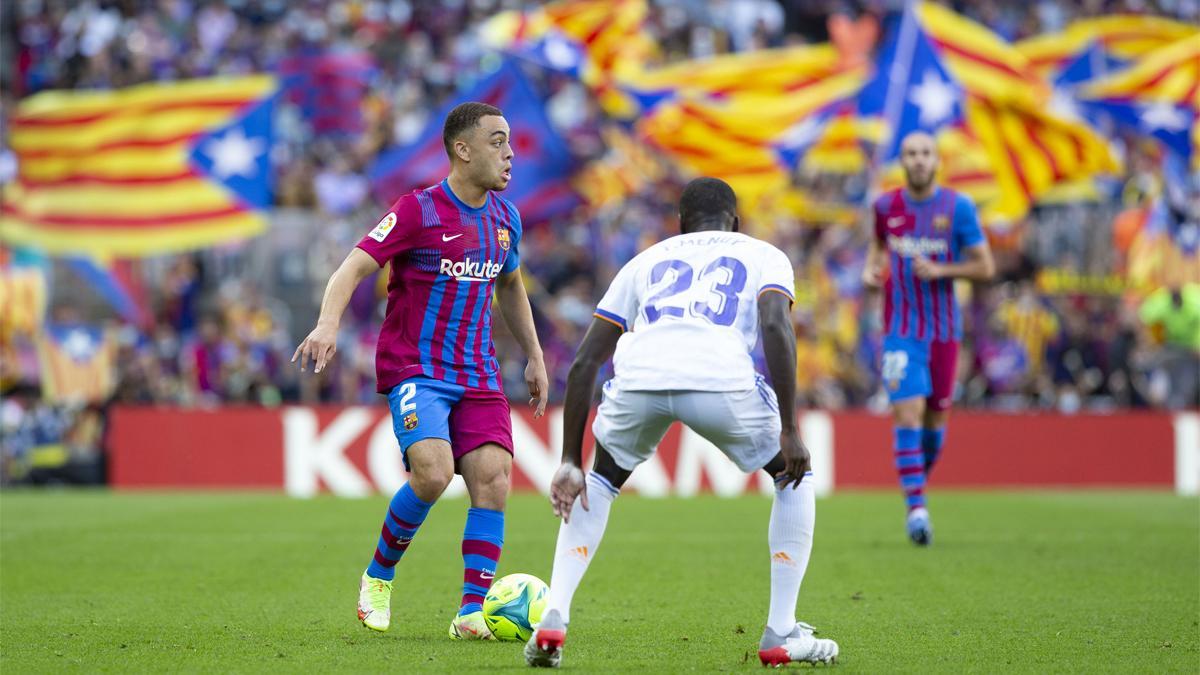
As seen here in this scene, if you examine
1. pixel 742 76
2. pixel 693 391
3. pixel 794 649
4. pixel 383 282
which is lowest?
pixel 794 649

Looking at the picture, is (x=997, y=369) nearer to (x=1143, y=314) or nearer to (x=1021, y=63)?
(x=1143, y=314)

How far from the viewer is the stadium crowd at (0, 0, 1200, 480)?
68.0 feet

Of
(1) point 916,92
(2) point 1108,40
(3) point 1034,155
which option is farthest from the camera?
(2) point 1108,40

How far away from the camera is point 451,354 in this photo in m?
7.46

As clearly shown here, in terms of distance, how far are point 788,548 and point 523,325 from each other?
1974 mm

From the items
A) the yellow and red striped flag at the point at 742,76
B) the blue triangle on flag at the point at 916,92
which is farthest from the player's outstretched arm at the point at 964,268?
the yellow and red striped flag at the point at 742,76

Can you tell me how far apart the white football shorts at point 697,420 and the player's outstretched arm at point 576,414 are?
0.63 ft

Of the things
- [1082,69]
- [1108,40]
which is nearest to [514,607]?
[1082,69]

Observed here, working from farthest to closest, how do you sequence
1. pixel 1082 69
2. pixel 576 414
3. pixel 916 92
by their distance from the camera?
pixel 1082 69 → pixel 916 92 → pixel 576 414

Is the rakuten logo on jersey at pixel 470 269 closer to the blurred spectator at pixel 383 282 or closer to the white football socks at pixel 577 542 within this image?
the white football socks at pixel 577 542

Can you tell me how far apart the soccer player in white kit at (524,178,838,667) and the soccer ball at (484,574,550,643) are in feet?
3.40

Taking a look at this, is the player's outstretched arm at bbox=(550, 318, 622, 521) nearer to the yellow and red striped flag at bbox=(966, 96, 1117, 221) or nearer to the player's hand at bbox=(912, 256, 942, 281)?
the player's hand at bbox=(912, 256, 942, 281)

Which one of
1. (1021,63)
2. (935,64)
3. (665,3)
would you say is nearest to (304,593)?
(935,64)

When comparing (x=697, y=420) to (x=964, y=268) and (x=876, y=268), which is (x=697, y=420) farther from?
(x=876, y=268)
